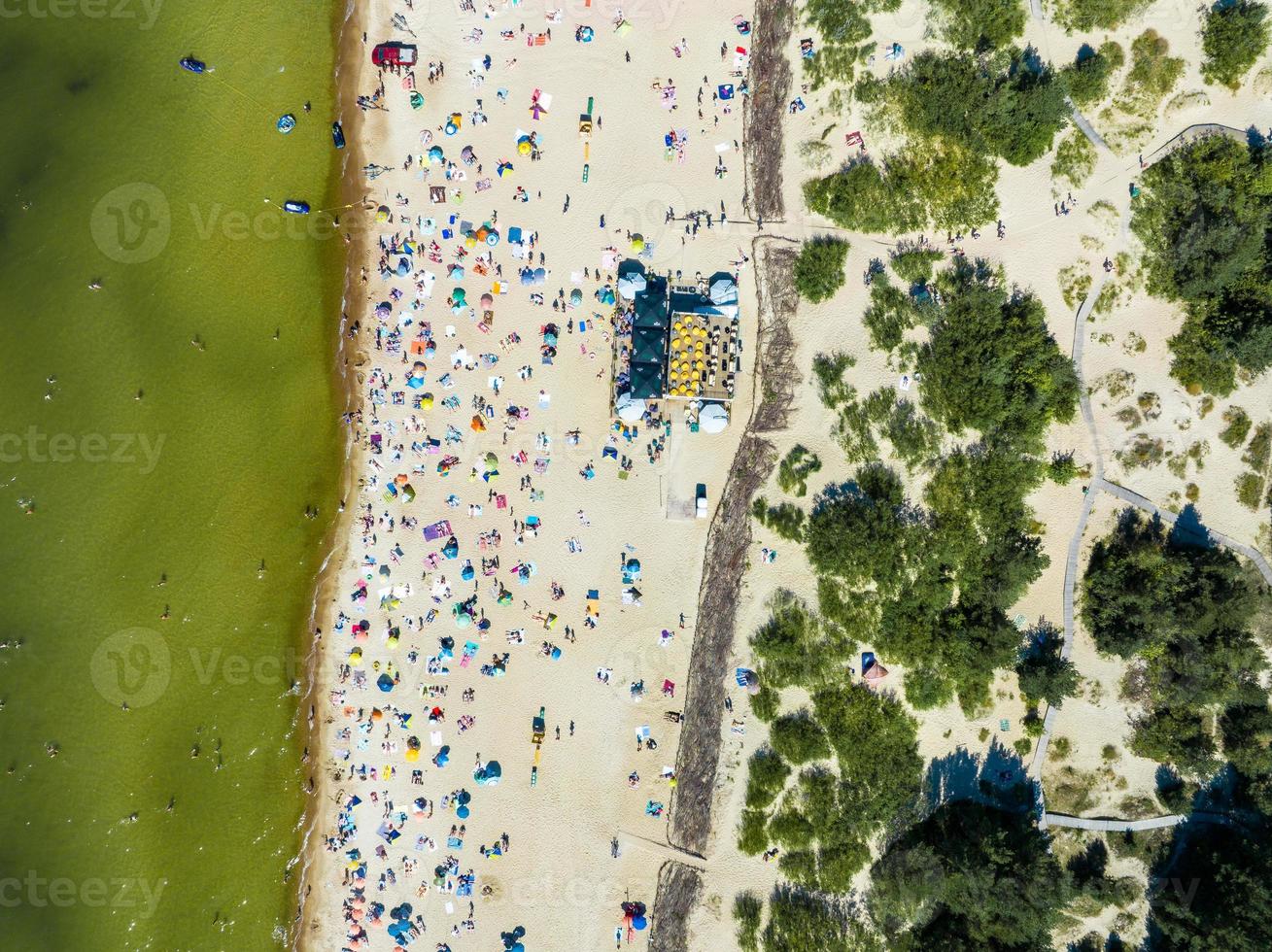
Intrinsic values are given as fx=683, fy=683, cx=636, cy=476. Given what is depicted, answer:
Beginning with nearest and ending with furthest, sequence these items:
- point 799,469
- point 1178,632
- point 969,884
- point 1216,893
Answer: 1. point 969,884
2. point 1216,893
3. point 1178,632
4. point 799,469

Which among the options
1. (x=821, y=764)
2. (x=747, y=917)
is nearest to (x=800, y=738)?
(x=821, y=764)

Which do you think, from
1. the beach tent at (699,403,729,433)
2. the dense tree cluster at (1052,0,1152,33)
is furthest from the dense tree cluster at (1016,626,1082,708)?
the dense tree cluster at (1052,0,1152,33)

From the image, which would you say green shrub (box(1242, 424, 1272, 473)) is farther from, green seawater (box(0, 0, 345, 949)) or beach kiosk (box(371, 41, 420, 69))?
beach kiosk (box(371, 41, 420, 69))

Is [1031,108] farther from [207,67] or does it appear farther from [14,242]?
[14,242]

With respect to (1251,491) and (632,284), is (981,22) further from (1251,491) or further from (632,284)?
(1251,491)

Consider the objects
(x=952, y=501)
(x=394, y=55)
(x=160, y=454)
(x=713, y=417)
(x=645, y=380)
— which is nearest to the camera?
(x=952, y=501)

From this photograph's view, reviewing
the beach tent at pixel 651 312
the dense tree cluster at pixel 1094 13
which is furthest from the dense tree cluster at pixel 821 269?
the dense tree cluster at pixel 1094 13
